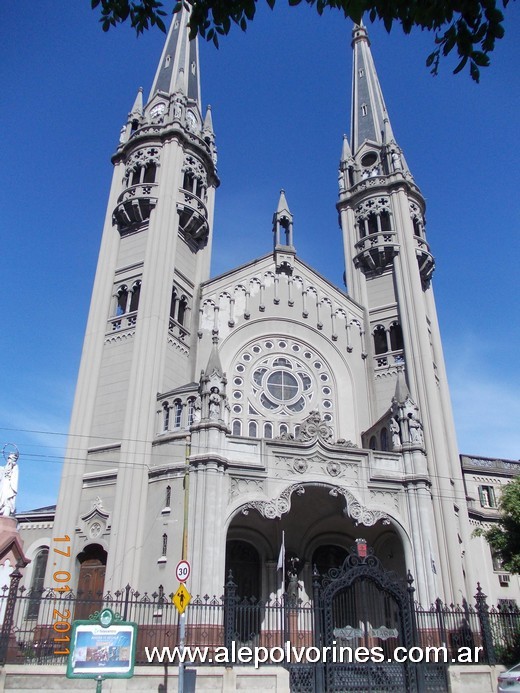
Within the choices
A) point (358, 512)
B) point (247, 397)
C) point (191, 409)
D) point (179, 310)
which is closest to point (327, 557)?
point (358, 512)

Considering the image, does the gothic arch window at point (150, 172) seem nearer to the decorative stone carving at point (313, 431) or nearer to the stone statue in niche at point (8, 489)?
the decorative stone carving at point (313, 431)

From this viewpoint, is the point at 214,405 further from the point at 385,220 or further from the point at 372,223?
the point at 385,220

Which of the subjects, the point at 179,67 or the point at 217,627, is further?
the point at 179,67

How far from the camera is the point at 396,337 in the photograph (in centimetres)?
3625

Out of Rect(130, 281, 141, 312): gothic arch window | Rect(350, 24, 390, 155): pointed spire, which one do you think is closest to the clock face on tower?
Rect(130, 281, 141, 312): gothic arch window

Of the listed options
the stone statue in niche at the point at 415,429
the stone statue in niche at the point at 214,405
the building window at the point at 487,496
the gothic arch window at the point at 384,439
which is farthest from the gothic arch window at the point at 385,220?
the stone statue in niche at the point at 214,405

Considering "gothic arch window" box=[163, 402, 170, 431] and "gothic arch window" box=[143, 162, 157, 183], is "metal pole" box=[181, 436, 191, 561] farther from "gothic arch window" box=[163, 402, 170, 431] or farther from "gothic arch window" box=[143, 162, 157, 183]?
"gothic arch window" box=[143, 162, 157, 183]

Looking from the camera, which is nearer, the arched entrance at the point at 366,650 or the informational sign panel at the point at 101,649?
the informational sign panel at the point at 101,649

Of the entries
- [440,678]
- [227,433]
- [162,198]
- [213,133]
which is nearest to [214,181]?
[213,133]

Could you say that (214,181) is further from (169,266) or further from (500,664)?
(500,664)

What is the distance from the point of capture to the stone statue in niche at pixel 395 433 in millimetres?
29820

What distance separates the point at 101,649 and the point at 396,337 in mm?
26881

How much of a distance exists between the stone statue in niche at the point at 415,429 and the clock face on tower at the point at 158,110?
25.8 metres

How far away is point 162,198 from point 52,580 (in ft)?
68.0
